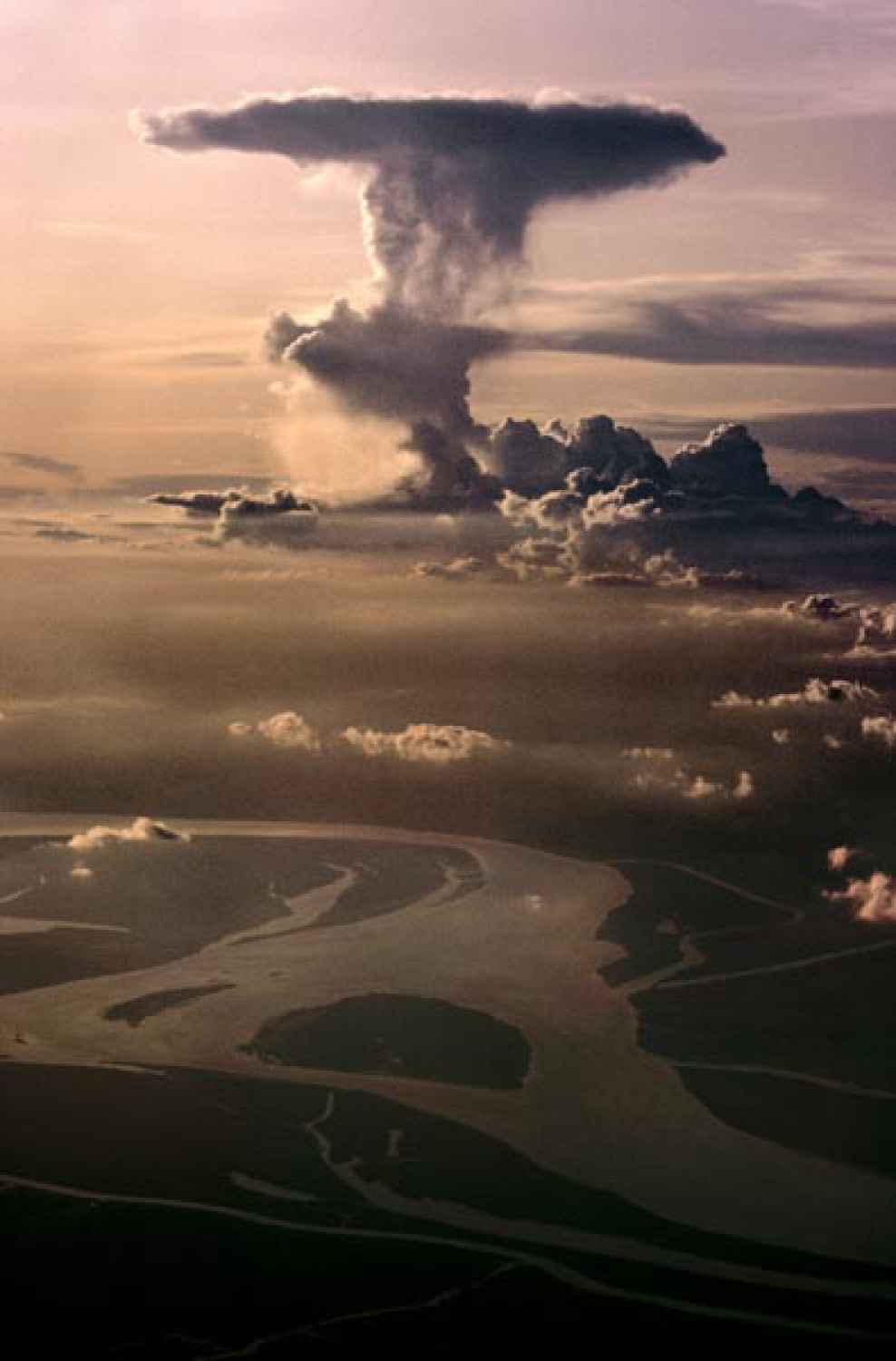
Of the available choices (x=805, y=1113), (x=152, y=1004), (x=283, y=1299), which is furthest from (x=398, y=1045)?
(x=283, y=1299)

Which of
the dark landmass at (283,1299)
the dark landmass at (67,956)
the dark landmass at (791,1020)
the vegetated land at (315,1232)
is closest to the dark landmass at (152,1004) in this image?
the dark landmass at (67,956)

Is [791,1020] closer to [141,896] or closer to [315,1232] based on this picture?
[315,1232]

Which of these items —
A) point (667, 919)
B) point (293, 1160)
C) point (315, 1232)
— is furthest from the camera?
point (667, 919)

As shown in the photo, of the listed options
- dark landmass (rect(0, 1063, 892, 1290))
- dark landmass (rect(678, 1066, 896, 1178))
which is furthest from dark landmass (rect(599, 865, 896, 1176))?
dark landmass (rect(0, 1063, 892, 1290))

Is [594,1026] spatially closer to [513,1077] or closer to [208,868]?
[513,1077]

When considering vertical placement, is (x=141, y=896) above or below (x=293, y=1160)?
above

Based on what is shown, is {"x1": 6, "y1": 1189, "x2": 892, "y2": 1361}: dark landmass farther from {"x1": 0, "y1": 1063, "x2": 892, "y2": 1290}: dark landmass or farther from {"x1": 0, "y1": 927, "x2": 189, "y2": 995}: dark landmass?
{"x1": 0, "y1": 927, "x2": 189, "y2": 995}: dark landmass
